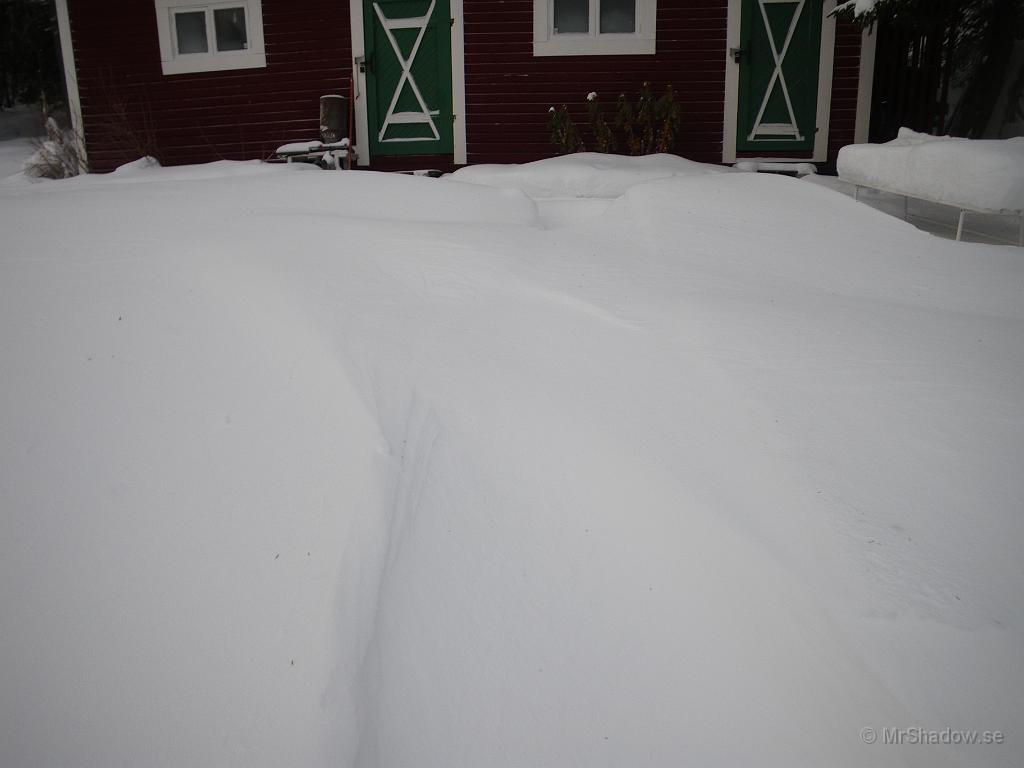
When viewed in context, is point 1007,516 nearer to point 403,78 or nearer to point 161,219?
point 161,219

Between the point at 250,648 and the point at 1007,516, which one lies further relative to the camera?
the point at 1007,516

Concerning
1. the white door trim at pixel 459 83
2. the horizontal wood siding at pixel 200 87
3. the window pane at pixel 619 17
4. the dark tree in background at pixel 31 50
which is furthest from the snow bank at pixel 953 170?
the dark tree in background at pixel 31 50

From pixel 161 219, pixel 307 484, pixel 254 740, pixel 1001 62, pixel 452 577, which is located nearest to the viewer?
pixel 254 740

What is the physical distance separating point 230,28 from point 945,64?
9951 millimetres

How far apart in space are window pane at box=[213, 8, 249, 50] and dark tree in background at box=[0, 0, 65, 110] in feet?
31.7

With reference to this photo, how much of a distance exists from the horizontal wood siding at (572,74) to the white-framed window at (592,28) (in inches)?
3.2

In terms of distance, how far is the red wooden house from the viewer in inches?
348

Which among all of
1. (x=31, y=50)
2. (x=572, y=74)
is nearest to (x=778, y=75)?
(x=572, y=74)

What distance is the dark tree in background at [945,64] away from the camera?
26.6 feet

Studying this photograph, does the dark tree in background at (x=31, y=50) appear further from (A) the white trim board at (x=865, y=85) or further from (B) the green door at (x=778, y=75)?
(A) the white trim board at (x=865, y=85)

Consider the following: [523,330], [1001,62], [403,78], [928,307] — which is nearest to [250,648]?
[523,330]

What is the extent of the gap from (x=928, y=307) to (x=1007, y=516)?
1666 mm

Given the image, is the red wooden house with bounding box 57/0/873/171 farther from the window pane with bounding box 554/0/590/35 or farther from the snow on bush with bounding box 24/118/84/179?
the snow on bush with bounding box 24/118/84/179

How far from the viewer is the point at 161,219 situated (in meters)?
3.88
